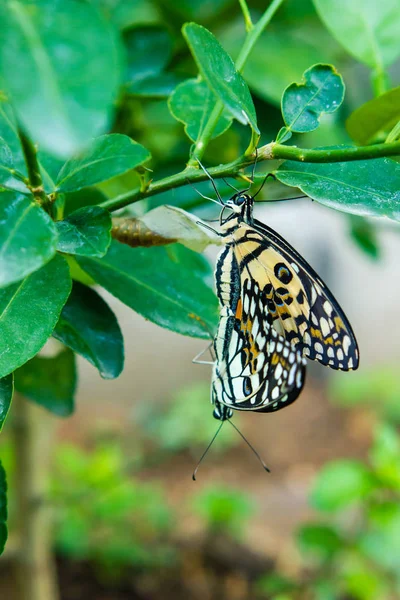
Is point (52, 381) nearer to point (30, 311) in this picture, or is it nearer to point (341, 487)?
point (30, 311)

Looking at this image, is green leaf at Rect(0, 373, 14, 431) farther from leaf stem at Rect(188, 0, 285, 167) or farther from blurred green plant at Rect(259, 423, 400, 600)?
blurred green plant at Rect(259, 423, 400, 600)

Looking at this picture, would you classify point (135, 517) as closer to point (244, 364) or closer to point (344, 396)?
point (244, 364)

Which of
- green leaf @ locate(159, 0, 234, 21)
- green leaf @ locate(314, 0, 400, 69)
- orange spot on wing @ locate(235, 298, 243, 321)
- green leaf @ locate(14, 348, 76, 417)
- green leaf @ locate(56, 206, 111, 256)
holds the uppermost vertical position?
green leaf @ locate(159, 0, 234, 21)

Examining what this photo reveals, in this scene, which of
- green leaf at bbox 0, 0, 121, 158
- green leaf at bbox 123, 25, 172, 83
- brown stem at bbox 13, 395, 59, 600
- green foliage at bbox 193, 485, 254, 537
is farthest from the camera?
green foliage at bbox 193, 485, 254, 537

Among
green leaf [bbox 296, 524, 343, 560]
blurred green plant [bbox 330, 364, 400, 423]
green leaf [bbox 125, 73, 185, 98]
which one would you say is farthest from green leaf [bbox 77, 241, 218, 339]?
blurred green plant [bbox 330, 364, 400, 423]

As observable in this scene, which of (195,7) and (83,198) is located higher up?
(195,7)

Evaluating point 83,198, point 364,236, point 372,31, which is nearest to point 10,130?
point 83,198

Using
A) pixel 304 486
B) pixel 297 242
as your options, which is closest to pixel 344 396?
pixel 304 486
